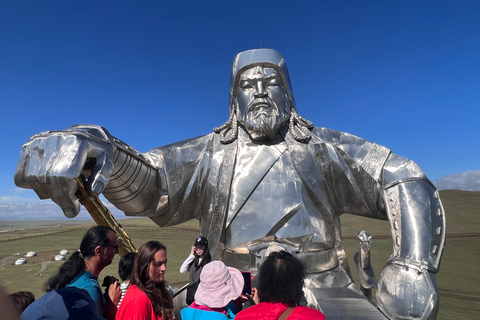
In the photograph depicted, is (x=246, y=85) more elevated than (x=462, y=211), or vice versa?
(x=246, y=85)

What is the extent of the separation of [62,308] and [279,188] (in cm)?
Answer: 223

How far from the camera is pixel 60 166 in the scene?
211cm

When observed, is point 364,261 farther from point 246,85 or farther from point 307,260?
point 246,85

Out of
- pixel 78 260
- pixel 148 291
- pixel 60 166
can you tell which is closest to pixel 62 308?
pixel 78 260

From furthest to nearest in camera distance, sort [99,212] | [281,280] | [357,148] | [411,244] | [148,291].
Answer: [357,148] < [411,244] < [99,212] < [148,291] < [281,280]

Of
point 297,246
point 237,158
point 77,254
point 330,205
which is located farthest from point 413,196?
point 77,254

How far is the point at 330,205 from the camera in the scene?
3361 mm

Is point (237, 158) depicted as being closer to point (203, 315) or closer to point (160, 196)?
point (160, 196)

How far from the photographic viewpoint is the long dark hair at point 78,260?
1.77m

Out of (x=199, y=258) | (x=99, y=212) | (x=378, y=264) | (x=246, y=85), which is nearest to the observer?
(x=99, y=212)

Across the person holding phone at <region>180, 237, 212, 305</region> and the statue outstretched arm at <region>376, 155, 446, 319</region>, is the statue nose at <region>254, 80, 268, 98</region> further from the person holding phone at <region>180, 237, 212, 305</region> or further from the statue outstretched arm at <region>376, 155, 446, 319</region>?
the person holding phone at <region>180, 237, 212, 305</region>

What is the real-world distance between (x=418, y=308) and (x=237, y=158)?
1.97 m

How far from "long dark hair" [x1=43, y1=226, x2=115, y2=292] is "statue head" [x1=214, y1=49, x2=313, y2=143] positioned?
1807 mm

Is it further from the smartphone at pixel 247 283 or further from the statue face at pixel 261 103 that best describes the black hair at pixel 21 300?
the statue face at pixel 261 103
